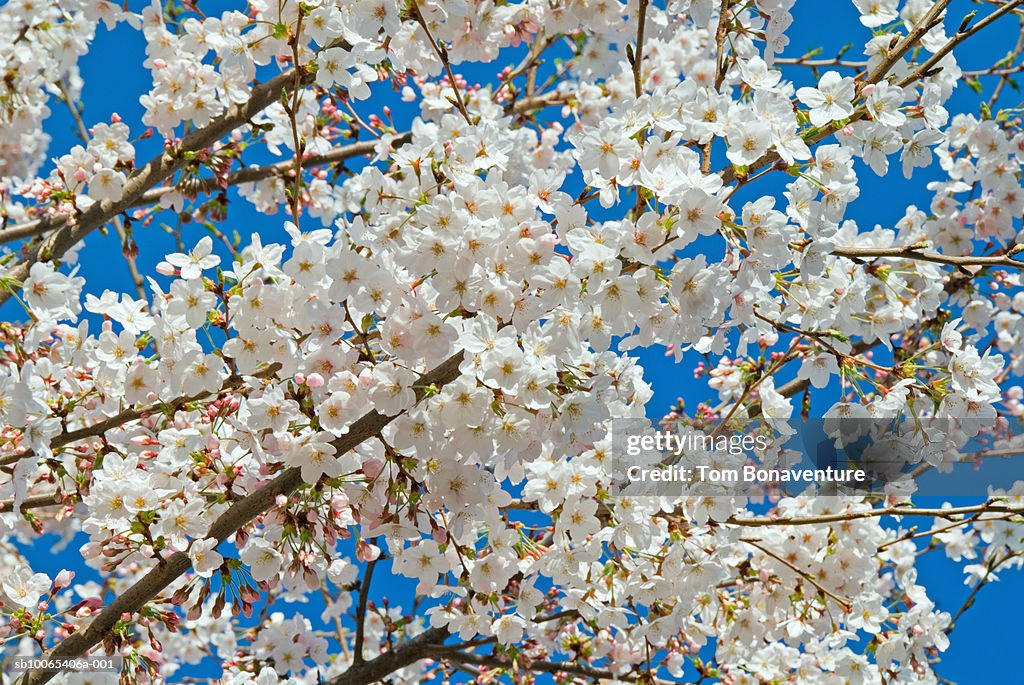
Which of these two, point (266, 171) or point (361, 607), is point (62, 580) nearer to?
point (361, 607)

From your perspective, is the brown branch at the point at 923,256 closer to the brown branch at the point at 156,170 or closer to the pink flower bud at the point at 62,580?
the brown branch at the point at 156,170

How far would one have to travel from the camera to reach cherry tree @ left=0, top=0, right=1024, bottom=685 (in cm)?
256

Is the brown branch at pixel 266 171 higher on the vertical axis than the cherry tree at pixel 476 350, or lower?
higher

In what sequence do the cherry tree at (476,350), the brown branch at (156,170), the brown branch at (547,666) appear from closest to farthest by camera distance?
the cherry tree at (476,350), the brown branch at (156,170), the brown branch at (547,666)

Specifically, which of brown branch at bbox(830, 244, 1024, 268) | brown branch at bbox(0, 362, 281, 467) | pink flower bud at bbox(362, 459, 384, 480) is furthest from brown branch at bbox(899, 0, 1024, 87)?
brown branch at bbox(0, 362, 281, 467)

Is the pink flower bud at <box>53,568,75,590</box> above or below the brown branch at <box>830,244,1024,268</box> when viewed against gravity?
below

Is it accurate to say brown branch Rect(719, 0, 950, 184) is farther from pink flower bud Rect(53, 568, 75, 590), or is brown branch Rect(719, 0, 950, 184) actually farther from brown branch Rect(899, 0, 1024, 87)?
pink flower bud Rect(53, 568, 75, 590)

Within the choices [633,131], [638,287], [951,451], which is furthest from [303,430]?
[951,451]

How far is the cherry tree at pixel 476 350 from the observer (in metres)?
2.56

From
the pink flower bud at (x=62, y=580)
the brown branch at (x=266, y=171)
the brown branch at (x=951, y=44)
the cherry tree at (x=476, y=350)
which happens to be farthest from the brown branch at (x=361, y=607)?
the brown branch at (x=951, y=44)

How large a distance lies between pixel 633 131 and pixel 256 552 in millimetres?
1814

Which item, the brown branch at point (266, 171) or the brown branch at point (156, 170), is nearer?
the brown branch at point (156, 170)

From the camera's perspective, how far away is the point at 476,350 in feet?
8.37

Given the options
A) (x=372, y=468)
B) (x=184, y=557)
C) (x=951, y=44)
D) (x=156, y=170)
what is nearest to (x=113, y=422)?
(x=184, y=557)
